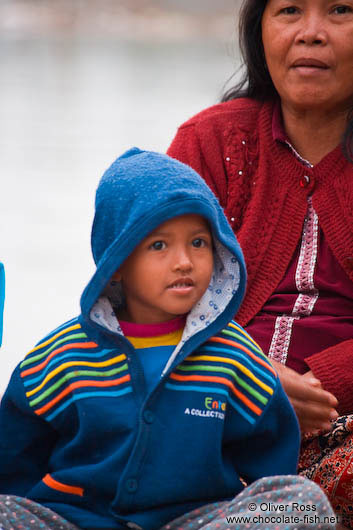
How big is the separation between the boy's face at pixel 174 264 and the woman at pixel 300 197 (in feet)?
1.45

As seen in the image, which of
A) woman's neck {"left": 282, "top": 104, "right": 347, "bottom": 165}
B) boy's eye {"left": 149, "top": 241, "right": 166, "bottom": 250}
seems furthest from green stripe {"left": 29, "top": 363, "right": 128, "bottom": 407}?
woman's neck {"left": 282, "top": 104, "right": 347, "bottom": 165}

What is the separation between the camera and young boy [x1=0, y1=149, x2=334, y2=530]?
Result: 5.36 feet

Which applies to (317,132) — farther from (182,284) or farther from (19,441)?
(19,441)

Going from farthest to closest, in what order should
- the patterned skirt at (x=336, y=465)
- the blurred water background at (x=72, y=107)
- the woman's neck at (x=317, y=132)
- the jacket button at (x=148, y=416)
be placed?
1. the blurred water background at (x=72, y=107)
2. the woman's neck at (x=317, y=132)
3. the patterned skirt at (x=336, y=465)
4. the jacket button at (x=148, y=416)

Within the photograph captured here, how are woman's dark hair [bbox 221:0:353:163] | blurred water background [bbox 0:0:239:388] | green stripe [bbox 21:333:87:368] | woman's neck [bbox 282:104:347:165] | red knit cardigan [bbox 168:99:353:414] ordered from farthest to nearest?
blurred water background [bbox 0:0:239:388]
woman's dark hair [bbox 221:0:353:163]
woman's neck [bbox 282:104:347:165]
red knit cardigan [bbox 168:99:353:414]
green stripe [bbox 21:333:87:368]

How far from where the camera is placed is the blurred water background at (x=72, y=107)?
4.04m

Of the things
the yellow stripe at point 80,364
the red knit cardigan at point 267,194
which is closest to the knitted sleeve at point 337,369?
the red knit cardigan at point 267,194

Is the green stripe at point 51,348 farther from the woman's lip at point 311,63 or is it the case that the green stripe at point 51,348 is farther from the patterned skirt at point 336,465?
the woman's lip at point 311,63

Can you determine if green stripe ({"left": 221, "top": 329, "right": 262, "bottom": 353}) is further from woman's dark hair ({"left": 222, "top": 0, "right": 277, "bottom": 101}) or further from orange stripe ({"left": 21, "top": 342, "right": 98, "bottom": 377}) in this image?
woman's dark hair ({"left": 222, "top": 0, "right": 277, "bottom": 101})

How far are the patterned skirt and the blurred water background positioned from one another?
3.58 ft

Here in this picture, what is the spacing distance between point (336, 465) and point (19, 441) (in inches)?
25.6

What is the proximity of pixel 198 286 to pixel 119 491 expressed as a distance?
0.37 metres

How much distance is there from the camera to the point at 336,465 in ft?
6.50

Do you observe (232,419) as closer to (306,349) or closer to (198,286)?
(198,286)
